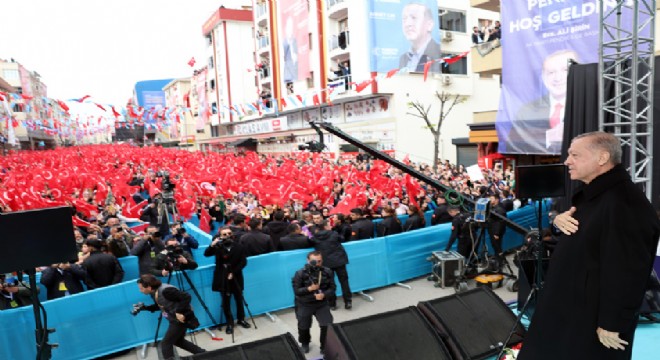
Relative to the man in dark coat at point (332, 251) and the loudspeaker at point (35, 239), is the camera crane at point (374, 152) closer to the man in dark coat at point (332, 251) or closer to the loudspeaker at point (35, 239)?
the man in dark coat at point (332, 251)

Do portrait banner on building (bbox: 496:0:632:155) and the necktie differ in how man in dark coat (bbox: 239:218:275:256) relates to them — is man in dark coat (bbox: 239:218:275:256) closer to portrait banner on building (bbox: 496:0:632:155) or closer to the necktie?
portrait banner on building (bbox: 496:0:632:155)

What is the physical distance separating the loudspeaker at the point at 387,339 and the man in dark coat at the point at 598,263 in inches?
68.0

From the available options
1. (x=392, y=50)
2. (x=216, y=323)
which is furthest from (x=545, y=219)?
(x=392, y=50)

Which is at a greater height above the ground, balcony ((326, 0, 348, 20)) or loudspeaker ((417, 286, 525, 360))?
balcony ((326, 0, 348, 20))

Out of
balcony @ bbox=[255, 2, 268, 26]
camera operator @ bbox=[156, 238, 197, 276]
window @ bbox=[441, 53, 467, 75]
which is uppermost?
balcony @ bbox=[255, 2, 268, 26]

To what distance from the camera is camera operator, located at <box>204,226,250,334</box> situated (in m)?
6.45

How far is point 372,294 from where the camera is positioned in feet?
27.0

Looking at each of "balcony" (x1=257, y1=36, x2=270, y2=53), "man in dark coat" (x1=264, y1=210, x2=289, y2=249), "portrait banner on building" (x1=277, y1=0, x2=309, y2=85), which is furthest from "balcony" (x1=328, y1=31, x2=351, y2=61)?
"man in dark coat" (x1=264, y1=210, x2=289, y2=249)

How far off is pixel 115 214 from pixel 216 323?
20.7 feet

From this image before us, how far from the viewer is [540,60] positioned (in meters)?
14.2

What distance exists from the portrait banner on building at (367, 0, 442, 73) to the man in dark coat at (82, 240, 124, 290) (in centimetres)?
2393

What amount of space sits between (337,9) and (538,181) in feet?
92.3

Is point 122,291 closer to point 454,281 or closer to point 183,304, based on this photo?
point 183,304

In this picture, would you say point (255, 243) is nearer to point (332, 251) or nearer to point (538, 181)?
point (332, 251)
